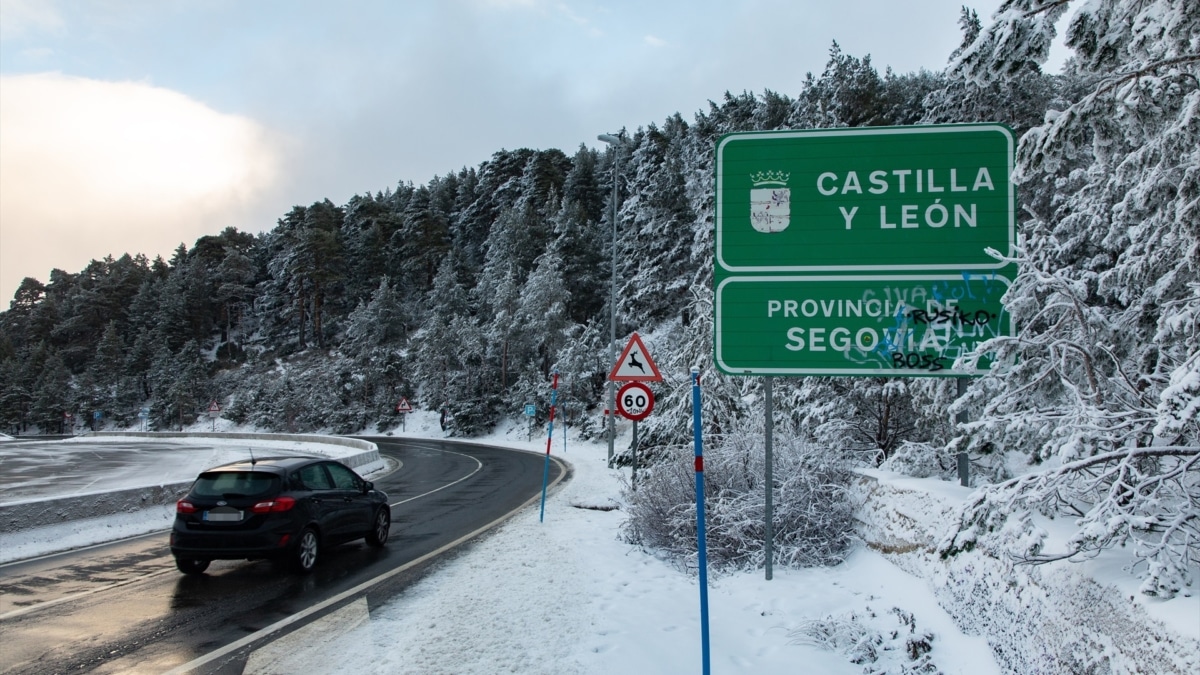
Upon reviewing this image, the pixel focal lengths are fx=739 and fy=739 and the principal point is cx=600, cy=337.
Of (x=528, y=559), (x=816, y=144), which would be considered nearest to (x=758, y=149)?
(x=816, y=144)

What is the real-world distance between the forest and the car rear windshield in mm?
5254

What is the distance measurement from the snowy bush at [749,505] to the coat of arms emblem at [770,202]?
2774 millimetres

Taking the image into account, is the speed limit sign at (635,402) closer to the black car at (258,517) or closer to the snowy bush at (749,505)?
the snowy bush at (749,505)

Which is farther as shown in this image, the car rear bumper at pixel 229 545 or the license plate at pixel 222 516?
the license plate at pixel 222 516

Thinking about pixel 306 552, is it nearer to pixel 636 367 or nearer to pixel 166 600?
pixel 166 600

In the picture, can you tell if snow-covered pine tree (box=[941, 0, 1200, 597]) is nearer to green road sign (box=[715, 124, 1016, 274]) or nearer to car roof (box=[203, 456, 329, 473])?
green road sign (box=[715, 124, 1016, 274])

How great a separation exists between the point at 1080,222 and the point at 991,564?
36.2 feet

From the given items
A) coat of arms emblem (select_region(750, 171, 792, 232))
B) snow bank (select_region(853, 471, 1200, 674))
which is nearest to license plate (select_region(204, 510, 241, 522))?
coat of arms emblem (select_region(750, 171, 792, 232))

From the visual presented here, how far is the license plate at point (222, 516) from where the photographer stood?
9.02 metres

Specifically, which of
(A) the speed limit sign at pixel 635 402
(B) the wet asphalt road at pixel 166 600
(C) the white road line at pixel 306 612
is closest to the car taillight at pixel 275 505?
(B) the wet asphalt road at pixel 166 600

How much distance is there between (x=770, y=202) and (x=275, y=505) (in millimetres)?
6953

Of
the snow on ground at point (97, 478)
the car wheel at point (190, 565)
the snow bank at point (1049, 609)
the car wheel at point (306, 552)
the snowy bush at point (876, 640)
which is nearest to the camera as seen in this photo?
the snow bank at point (1049, 609)

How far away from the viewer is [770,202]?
7.94 meters

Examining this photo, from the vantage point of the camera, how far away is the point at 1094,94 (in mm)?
4297
